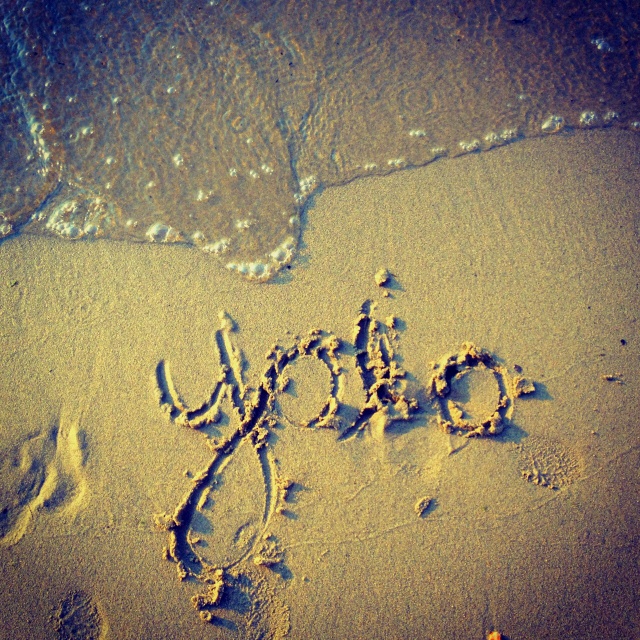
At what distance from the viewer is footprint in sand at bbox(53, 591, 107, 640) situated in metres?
2.46

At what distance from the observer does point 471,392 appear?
266cm

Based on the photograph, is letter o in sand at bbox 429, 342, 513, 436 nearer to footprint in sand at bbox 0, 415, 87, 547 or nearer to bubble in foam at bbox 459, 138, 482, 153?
bubble in foam at bbox 459, 138, 482, 153

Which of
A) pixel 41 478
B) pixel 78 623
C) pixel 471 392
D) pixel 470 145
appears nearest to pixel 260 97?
pixel 470 145

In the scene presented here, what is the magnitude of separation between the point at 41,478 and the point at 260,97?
2.91 m

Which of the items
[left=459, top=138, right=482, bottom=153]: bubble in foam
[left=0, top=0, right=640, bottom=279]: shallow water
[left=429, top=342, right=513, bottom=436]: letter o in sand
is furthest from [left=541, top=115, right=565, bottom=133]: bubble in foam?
[left=429, top=342, right=513, bottom=436]: letter o in sand

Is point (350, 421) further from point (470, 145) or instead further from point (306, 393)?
point (470, 145)

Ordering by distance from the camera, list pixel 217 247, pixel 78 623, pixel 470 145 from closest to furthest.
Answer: pixel 78 623 < pixel 217 247 < pixel 470 145

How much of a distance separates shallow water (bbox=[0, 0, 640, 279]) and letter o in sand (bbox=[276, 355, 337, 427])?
95cm

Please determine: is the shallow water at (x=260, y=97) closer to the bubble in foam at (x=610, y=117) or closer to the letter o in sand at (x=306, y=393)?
the bubble in foam at (x=610, y=117)

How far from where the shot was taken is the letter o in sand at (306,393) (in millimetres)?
2635

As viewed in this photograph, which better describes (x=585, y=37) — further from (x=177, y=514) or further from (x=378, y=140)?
(x=177, y=514)

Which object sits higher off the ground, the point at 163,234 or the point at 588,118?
the point at 588,118

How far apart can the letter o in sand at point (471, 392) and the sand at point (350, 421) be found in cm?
1

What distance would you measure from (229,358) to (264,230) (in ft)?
2.93
